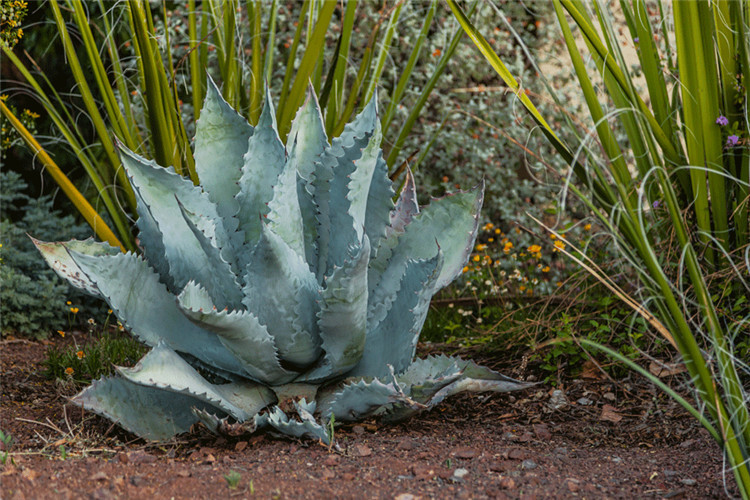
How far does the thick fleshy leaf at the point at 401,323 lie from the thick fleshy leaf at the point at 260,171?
37 cm

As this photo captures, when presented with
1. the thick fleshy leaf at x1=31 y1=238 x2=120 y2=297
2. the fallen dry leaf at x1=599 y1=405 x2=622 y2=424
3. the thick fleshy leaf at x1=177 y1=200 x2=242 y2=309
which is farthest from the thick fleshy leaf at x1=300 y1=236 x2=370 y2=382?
the fallen dry leaf at x1=599 y1=405 x2=622 y2=424

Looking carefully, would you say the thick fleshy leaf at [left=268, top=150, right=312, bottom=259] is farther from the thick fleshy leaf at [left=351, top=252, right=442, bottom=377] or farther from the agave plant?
the thick fleshy leaf at [left=351, top=252, right=442, bottom=377]

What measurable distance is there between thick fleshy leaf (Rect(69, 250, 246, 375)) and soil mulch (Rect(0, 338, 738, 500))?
0.20 m

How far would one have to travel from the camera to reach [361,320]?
166cm

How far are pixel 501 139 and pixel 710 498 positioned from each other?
11.9 ft

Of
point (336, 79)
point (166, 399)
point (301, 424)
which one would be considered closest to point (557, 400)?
point (301, 424)

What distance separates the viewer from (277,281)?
5.38ft

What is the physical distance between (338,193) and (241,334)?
404 mm

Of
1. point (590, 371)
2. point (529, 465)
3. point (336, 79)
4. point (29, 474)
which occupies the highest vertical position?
point (336, 79)

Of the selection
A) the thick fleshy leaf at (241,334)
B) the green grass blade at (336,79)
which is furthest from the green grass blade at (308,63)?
the thick fleshy leaf at (241,334)

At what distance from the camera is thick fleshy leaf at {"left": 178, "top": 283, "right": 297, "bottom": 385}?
5.00ft

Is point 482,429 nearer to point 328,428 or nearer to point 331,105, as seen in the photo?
point 328,428

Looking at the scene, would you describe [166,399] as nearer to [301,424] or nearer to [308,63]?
[301,424]

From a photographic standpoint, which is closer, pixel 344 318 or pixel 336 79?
pixel 344 318
